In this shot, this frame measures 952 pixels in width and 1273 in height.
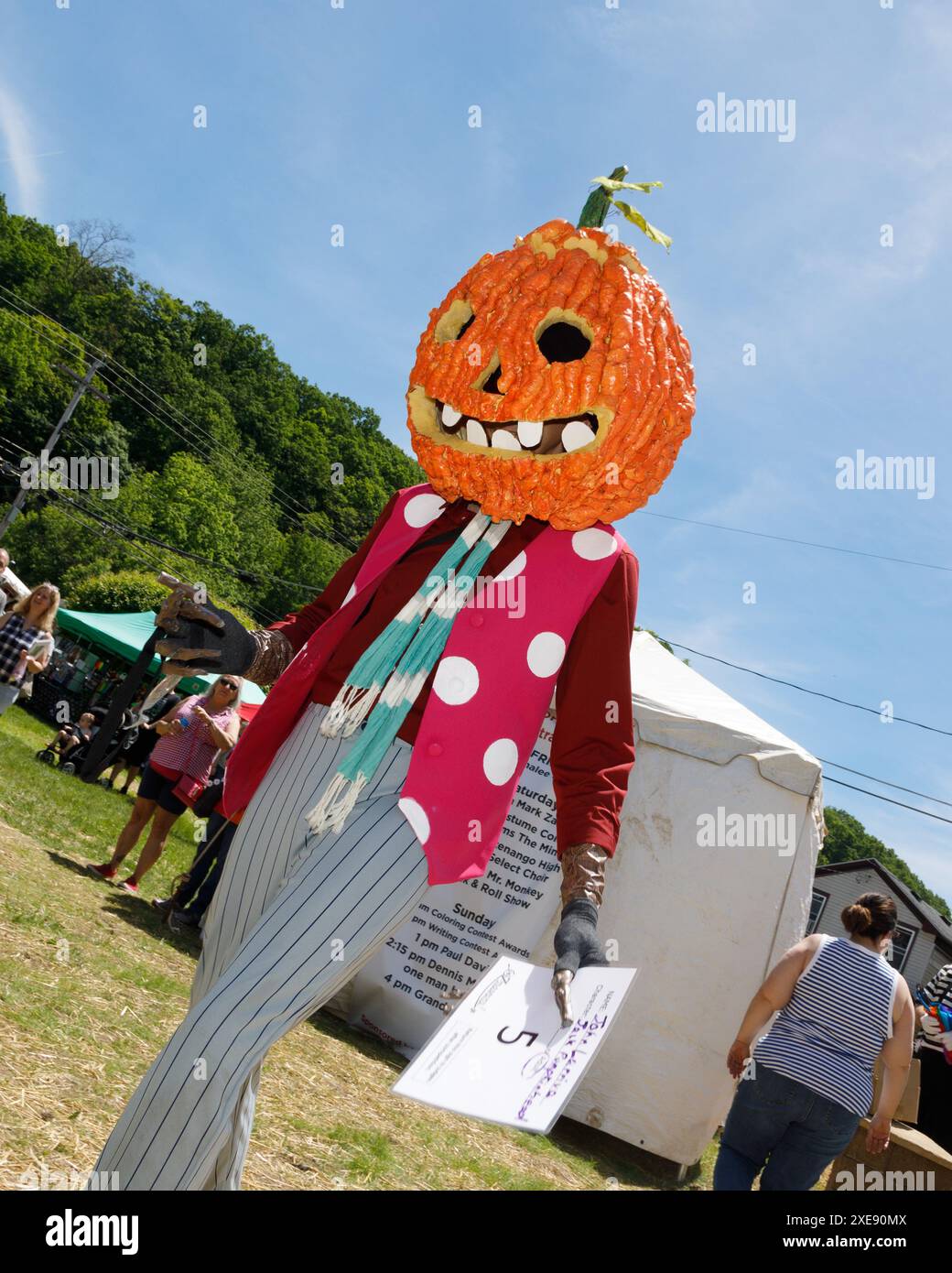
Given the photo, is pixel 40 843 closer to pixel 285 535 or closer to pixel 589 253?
pixel 589 253

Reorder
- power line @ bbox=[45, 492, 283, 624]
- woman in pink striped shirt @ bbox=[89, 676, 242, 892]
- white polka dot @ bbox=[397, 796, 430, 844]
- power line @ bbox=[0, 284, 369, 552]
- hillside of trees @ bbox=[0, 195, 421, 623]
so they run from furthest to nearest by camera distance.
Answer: power line @ bbox=[0, 284, 369, 552] < hillside of trees @ bbox=[0, 195, 421, 623] < power line @ bbox=[45, 492, 283, 624] < woman in pink striped shirt @ bbox=[89, 676, 242, 892] < white polka dot @ bbox=[397, 796, 430, 844]

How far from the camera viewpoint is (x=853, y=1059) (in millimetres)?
3443

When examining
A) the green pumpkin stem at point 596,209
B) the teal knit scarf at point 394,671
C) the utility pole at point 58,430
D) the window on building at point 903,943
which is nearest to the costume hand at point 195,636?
the teal knit scarf at point 394,671

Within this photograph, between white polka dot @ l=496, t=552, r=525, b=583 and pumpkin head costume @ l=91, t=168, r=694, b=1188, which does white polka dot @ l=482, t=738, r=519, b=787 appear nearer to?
pumpkin head costume @ l=91, t=168, r=694, b=1188

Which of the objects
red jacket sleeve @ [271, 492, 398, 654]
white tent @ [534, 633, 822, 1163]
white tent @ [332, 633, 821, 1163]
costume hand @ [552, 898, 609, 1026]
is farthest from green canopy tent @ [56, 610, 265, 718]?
costume hand @ [552, 898, 609, 1026]

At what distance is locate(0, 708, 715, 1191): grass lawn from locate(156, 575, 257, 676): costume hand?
1197mm

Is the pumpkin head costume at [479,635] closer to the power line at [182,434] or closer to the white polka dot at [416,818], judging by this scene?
the white polka dot at [416,818]

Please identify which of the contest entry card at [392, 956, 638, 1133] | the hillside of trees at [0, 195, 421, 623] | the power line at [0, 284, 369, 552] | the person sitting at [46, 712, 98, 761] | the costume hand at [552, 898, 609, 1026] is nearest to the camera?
the contest entry card at [392, 956, 638, 1133]

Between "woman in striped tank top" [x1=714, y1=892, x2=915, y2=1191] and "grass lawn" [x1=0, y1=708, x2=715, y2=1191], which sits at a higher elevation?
"woman in striped tank top" [x1=714, y1=892, x2=915, y2=1191]

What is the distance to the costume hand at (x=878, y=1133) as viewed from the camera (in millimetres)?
3739

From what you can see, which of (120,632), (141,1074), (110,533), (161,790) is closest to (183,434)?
(110,533)

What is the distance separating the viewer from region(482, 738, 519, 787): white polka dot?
6.37 ft
